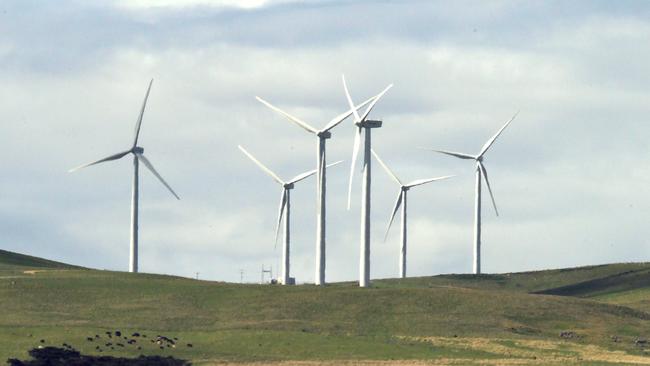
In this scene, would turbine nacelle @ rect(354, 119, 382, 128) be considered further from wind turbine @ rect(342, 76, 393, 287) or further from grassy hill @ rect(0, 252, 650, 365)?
grassy hill @ rect(0, 252, 650, 365)

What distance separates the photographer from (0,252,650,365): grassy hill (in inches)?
A: 4515

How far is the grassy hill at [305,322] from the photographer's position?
115 meters

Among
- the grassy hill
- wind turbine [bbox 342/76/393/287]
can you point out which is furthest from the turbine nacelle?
the grassy hill

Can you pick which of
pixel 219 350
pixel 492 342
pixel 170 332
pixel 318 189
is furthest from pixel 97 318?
pixel 318 189

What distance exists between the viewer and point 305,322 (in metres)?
131

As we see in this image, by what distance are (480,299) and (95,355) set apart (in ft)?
168

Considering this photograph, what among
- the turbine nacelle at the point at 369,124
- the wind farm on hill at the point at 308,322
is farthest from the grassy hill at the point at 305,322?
the turbine nacelle at the point at 369,124

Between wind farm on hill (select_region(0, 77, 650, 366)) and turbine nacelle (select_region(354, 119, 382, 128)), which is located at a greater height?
turbine nacelle (select_region(354, 119, 382, 128))

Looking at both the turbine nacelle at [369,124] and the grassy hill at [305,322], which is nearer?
the grassy hill at [305,322]

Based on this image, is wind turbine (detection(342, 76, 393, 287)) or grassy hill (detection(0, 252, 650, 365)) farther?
wind turbine (detection(342, 76, 393, 287))

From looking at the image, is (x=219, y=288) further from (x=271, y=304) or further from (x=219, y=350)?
(x=219, y=350)

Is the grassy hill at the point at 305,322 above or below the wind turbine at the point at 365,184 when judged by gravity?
below

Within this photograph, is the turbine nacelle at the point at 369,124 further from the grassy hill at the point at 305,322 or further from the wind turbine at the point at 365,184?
the grassy hill at the point at 305,322

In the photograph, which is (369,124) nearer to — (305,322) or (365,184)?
(365,184)
